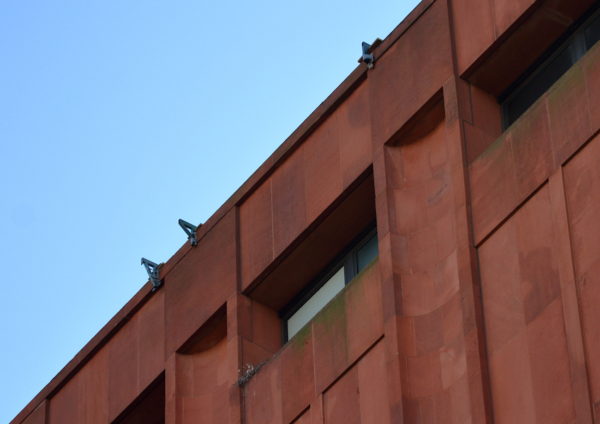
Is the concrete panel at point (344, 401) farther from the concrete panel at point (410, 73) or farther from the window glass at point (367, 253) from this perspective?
the concrete panel at point (410, 73)

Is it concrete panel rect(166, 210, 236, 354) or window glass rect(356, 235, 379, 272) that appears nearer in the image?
window glass rect(356, 235, 379, 272)

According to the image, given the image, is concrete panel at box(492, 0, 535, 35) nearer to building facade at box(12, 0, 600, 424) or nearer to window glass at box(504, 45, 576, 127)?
building facade at box(12, 0, 600, 424)

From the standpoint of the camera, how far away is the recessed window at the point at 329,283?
3241cm

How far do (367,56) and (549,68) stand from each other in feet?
10.9

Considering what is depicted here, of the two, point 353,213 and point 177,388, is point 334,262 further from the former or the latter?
point 177,388

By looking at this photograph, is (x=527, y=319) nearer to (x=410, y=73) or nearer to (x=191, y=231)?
(x=410, y=73)

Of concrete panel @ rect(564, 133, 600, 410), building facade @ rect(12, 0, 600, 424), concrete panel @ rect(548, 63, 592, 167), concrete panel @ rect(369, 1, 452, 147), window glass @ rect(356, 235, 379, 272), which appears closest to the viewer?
concrete panel @ rect(564, 133, 600, 410)

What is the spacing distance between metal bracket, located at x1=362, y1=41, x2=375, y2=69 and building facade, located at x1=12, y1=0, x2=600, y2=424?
0.36ft

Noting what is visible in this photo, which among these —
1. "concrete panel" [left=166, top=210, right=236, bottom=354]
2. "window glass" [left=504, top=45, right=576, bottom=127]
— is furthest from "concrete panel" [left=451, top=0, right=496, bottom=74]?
"concrete panel" [left=166, top=210, right=236, bottom=354]

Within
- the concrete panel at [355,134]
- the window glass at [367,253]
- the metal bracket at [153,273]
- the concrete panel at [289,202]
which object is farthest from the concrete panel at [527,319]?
the metal bracket at [153,273]

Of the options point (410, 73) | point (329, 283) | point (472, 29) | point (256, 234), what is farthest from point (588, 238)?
point (256, 234)

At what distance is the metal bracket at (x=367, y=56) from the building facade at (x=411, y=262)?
110mm

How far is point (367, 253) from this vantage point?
3238 centimetres

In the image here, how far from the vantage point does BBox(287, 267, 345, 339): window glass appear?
32969 mm
